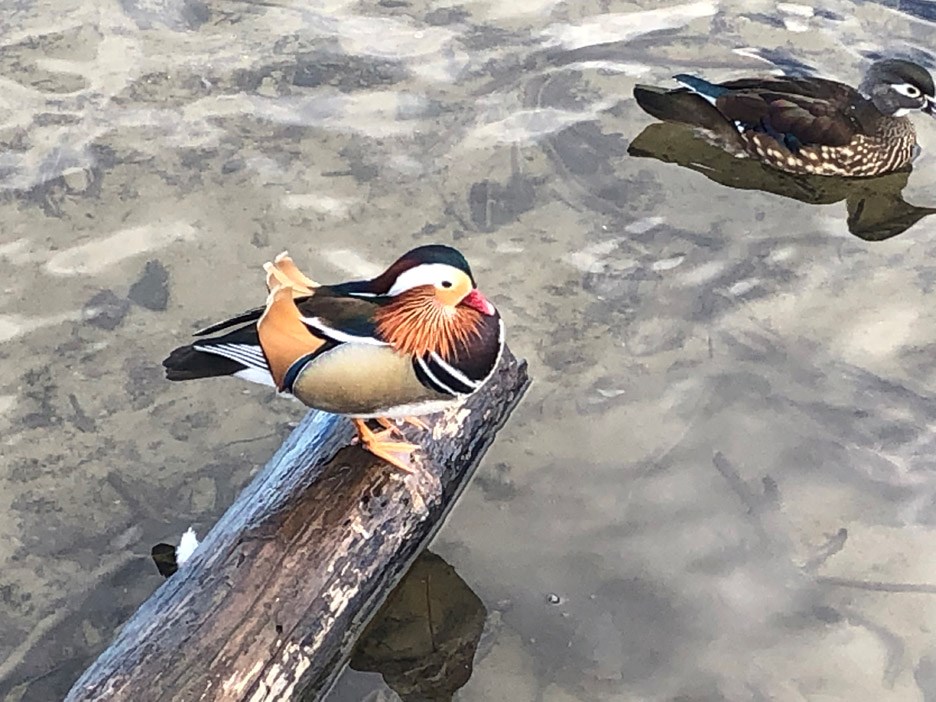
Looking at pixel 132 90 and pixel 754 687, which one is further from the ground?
pixel 132 90

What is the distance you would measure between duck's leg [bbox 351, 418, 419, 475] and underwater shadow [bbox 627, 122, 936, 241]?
85.7 inches

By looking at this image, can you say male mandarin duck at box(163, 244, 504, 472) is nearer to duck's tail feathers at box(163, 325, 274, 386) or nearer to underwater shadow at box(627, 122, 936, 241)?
duck's tail feathers at box(163, 325, 274, 386)

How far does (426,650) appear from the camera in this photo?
304 cm

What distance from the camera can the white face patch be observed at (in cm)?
259

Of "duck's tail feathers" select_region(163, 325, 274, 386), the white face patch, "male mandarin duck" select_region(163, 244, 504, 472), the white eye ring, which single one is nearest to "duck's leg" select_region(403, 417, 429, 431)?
"male mandarin duck" select_region(163, 244, 504, 472)

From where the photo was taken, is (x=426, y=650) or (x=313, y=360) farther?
(x=426, y=650)

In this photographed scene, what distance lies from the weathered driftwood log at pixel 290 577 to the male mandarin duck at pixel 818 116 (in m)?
2.12

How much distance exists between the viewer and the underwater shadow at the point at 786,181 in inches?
179

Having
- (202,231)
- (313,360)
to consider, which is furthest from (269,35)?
(313,360)

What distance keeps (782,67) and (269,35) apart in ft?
7.17

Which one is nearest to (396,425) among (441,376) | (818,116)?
(441,376)

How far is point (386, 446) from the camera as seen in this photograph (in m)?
2.90

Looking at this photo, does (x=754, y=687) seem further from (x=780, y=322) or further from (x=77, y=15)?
(x=77, y=15)

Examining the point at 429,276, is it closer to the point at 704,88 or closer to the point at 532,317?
the point at 532,317
